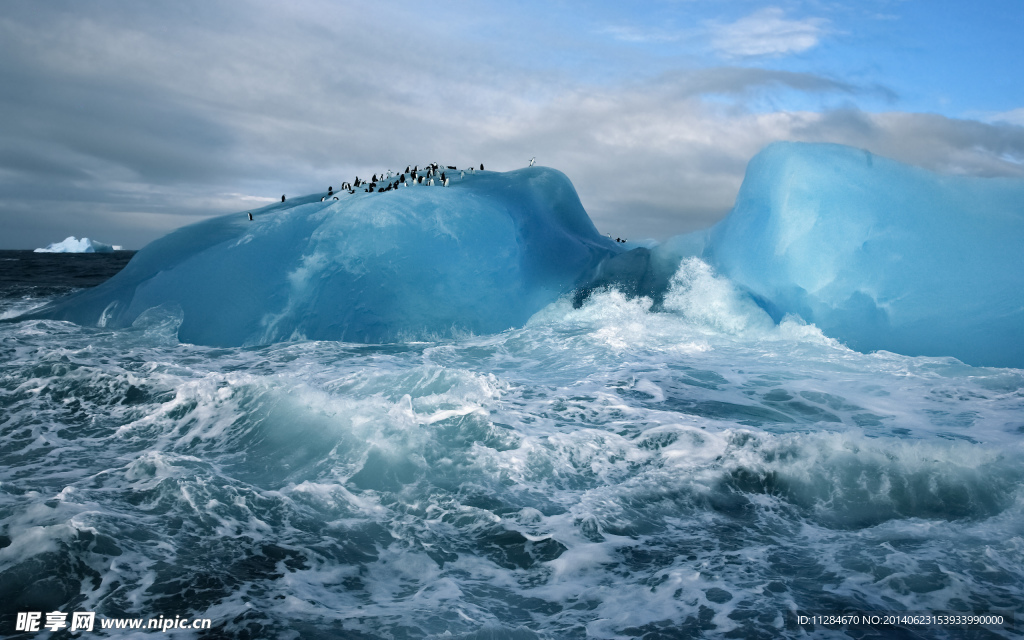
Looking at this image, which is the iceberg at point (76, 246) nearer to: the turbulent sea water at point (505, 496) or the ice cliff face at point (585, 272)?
the ice cliff face at point (585, 272)

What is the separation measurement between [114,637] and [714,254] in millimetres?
13222

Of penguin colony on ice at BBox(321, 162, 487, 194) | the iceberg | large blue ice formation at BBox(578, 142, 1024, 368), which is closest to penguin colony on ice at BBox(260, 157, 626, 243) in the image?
penguin colony on ice at BBox(321, 162, 487, 194)

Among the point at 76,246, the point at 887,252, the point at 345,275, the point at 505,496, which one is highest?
the point at 76,246

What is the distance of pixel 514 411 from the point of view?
7.41 metres

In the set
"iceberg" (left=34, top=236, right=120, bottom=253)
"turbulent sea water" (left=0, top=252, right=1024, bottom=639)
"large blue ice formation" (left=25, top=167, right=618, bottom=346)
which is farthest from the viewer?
"iceberg" (left=34, top=236, right=120, bottom=253)

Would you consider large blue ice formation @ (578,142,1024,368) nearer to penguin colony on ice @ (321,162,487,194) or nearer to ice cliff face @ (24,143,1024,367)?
ice cliff face @ (24,143,1024,367)

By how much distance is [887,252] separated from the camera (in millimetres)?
11242

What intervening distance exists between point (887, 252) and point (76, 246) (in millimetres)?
68787

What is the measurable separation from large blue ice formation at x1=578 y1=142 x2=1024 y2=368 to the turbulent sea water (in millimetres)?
1388

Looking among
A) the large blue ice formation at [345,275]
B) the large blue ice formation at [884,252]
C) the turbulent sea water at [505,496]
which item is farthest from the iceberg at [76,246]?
the large blue ice formation at [884,252]

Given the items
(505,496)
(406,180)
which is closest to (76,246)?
(406,180)

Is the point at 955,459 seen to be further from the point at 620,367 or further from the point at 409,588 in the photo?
the point at 409,588

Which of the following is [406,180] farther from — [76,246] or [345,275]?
[76,246]

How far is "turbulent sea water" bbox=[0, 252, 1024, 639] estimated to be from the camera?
148 inches
